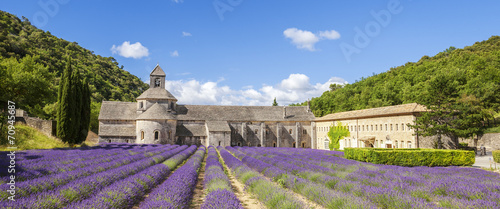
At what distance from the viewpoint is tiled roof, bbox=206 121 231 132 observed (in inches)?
1633

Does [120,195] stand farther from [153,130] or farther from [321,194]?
[153,130]

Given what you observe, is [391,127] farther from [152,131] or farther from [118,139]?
[118,139]

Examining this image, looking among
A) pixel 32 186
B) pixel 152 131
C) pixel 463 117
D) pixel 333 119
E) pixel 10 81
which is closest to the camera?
pixel 32 186

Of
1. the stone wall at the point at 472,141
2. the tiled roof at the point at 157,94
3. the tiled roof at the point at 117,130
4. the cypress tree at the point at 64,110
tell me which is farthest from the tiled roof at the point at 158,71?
the stone wall at the point at 472,141

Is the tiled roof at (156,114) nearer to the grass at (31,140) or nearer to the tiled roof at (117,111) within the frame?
the tiled roof at (117,111)

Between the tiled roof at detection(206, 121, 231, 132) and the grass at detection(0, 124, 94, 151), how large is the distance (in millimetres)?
19967

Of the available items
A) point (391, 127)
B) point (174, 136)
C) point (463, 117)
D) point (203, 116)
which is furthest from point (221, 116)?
point (463, 117)

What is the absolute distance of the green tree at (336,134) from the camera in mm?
38062

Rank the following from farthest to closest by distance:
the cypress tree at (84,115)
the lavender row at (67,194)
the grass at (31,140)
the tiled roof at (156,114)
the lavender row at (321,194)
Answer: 1. the tiled roof at (156,114)
2. the cypress tree at (84,115)
3. the grass at (31,140)
4. the lavender row at (321,194)
5. the lavender row at (67,194)

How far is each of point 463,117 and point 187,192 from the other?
27567 mm

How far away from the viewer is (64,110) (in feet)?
79.6

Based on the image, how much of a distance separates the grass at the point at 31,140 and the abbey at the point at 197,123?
14.8m

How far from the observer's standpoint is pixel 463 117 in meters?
25.2

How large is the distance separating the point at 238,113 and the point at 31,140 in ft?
96.0
